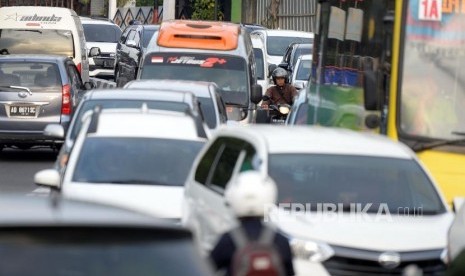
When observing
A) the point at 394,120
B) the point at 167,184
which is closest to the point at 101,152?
the point at 167,184

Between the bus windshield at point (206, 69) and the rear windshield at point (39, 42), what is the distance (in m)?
9.29

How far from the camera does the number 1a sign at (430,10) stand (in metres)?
14.0

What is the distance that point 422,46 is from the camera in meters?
14.1

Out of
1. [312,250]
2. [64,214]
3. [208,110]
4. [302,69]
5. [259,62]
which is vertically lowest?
[302,69]

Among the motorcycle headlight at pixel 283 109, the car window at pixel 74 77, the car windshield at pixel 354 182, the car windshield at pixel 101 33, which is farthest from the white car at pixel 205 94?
the car windshield at pixel 101 33

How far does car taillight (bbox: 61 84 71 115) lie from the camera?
2548cm

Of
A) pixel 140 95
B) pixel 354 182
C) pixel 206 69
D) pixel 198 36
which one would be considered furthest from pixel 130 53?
pixel 354 182

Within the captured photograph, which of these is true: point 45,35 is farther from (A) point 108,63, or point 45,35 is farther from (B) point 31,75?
(A) point 108,63

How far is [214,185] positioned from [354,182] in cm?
104

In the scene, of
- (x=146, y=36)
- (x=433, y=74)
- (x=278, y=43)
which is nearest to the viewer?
(x=433, y=74)

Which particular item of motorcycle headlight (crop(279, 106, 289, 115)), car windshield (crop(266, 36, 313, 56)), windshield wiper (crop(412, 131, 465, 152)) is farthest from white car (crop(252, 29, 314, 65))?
windshield wiper (crop(412, 131, 465, 152))

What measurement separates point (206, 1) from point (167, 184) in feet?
201

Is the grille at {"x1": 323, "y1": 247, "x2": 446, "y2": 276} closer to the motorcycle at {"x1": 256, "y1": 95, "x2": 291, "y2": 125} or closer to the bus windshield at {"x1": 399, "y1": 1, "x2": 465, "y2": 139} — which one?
the bus windshield at {"x1": 399, "y1": 1, "x2": 465, "y2": 139}

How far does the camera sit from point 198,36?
25312mm
